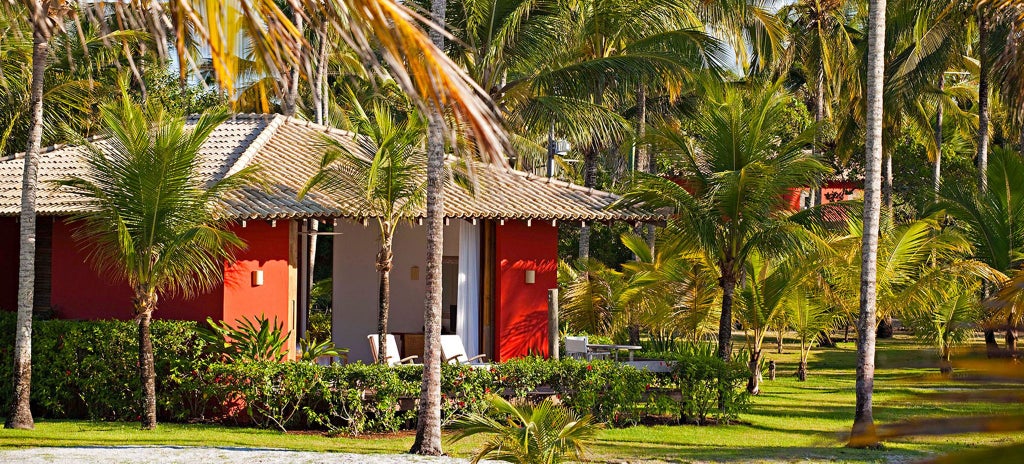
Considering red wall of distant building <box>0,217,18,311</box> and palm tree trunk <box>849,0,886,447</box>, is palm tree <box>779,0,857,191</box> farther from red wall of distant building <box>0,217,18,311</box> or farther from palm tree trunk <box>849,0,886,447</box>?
red wall of distant building <box>0,217,18,311</box>

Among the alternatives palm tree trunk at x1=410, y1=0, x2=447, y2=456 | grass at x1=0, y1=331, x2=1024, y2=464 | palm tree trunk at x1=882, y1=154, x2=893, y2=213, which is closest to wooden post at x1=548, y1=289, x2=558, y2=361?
grass at x1=0, y1=331, x2=1024, y2=464

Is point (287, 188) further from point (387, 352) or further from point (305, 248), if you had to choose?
point (305, 248)

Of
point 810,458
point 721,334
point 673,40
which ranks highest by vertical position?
point 673,40

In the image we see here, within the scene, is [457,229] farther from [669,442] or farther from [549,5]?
[669,442]

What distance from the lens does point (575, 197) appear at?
19.1 meters

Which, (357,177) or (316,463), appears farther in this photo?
(357,177)

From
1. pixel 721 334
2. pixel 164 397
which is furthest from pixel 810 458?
pixel 164 397

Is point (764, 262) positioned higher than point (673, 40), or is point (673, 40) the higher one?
point (673, 40)

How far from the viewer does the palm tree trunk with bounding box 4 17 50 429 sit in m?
14.3

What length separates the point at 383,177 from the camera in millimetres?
15109

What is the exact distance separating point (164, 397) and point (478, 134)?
1446 centimetres

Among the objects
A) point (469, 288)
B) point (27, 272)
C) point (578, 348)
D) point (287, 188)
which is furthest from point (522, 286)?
point (27, 272)

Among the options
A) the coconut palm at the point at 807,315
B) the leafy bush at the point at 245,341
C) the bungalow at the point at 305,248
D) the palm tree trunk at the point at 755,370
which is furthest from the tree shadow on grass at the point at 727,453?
the coconut palm at the point at 807,315

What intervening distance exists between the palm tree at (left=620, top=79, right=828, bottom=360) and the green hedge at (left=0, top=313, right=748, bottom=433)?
2.80 m
